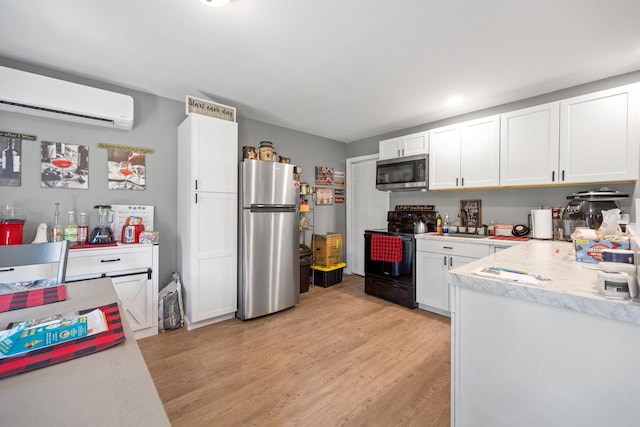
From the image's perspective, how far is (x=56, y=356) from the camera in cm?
67

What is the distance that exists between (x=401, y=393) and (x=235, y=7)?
105 inches

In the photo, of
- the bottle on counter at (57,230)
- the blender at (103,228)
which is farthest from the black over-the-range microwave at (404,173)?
the bottle on counter at (57,230)

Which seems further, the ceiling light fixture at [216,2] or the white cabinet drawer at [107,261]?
the white cabinet drawer at [107,261]

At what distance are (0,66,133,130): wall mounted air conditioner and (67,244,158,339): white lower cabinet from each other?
1188 mm

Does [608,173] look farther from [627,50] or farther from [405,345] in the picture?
[405,345]

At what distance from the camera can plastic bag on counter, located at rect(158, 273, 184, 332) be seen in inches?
103

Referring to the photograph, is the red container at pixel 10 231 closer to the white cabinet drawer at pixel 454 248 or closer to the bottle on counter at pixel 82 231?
the bottle on counter at pixel 82 231

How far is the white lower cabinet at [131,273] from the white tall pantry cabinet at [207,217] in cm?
31

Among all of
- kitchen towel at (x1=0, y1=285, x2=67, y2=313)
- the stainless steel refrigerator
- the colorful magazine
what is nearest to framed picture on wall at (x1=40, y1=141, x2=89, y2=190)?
the stainless steel refrigerator

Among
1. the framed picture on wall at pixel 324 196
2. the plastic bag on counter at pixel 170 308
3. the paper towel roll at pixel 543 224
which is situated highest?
the framed picture on wall at pixel 324 196

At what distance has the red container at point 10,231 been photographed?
2.06 metres

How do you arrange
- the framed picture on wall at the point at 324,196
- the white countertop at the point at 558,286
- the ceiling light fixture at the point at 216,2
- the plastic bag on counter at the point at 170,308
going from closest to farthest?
the white countertop at the point at 558,286
the ceiling light fixture at the point at 216,2
the plastic bag on counter at the point at 170,308
the framed picture on wall at the point at 324,196

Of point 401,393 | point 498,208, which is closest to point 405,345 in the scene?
point 401,393

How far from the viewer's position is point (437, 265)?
3029 millimetres
